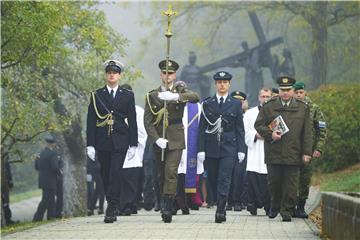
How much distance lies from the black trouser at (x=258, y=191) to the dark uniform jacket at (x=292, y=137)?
1.85 metres

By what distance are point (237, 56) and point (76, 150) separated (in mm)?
12962

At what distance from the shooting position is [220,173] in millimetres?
13633

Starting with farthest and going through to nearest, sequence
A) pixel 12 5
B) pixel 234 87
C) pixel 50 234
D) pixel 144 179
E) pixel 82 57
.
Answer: pixel 234 87 < pixel 82 57 < pixel 144 179 < pixel 12 5 < pixel 50 234

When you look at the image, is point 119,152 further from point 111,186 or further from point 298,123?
point 298,123

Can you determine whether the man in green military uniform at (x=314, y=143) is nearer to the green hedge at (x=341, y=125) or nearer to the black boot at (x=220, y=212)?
the black boot at (x=220, y=212)

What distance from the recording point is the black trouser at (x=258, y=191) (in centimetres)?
1591

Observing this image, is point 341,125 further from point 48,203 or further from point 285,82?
point 285,82

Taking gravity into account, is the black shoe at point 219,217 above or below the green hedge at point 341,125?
below

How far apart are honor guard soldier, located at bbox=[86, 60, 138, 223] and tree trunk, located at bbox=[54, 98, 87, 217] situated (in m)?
14.6

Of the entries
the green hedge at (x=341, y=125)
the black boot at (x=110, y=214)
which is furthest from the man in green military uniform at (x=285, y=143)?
the green hedge at (x=341, y=125)

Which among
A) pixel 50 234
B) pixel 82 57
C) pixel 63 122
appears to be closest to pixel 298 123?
pixel 50 234

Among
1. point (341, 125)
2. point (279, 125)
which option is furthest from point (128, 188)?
point (341, 125)

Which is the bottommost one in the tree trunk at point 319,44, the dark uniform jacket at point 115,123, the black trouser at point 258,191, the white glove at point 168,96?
the black trouser at point 258,191

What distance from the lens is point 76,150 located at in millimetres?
29312
